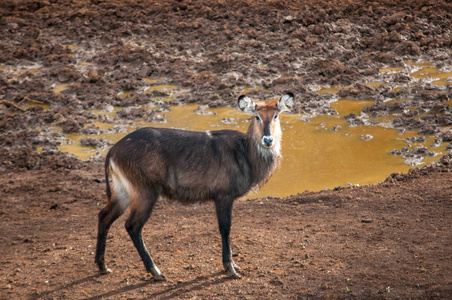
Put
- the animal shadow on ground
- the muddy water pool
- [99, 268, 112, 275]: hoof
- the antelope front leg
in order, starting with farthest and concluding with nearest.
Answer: the muddy water pool < [99, 268, 112, 275]: hoof < the antelope front leg < the animal shadow on ground

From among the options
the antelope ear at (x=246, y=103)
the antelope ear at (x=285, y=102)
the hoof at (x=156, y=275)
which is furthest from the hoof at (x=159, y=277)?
the antelope ear at (x=285, y=102)

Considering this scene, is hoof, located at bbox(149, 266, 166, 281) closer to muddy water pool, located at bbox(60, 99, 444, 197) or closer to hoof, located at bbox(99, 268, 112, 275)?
hoof, located at bbox(99, 268, 112, 275)

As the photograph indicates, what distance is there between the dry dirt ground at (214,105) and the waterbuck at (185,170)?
1.87 ft

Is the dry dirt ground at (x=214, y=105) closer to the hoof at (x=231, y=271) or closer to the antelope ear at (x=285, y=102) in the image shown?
the hoof at (x=231, y=271)

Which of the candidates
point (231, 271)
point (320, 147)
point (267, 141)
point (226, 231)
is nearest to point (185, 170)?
point (226, 231)

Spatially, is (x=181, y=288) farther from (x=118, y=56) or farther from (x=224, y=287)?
(x=118, y=56)

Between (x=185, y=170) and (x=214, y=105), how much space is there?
6.29m

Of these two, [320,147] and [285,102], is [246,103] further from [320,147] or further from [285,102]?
[320,147]

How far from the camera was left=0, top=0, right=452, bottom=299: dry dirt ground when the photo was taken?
5586 millimetres

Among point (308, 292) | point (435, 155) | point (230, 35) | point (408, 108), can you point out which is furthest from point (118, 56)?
point (308, 292)

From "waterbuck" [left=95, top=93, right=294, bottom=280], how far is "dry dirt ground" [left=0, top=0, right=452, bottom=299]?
1.87 feet

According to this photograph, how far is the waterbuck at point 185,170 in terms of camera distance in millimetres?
5562

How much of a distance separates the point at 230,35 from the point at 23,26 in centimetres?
681

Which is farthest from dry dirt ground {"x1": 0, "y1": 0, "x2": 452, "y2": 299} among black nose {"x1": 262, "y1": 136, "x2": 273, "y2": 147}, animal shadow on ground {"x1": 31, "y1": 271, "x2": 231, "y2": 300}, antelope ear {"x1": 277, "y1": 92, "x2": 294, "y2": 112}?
antelope ear {"x1": 277, "y1": 92, "x2": 294, "y2": 112}
